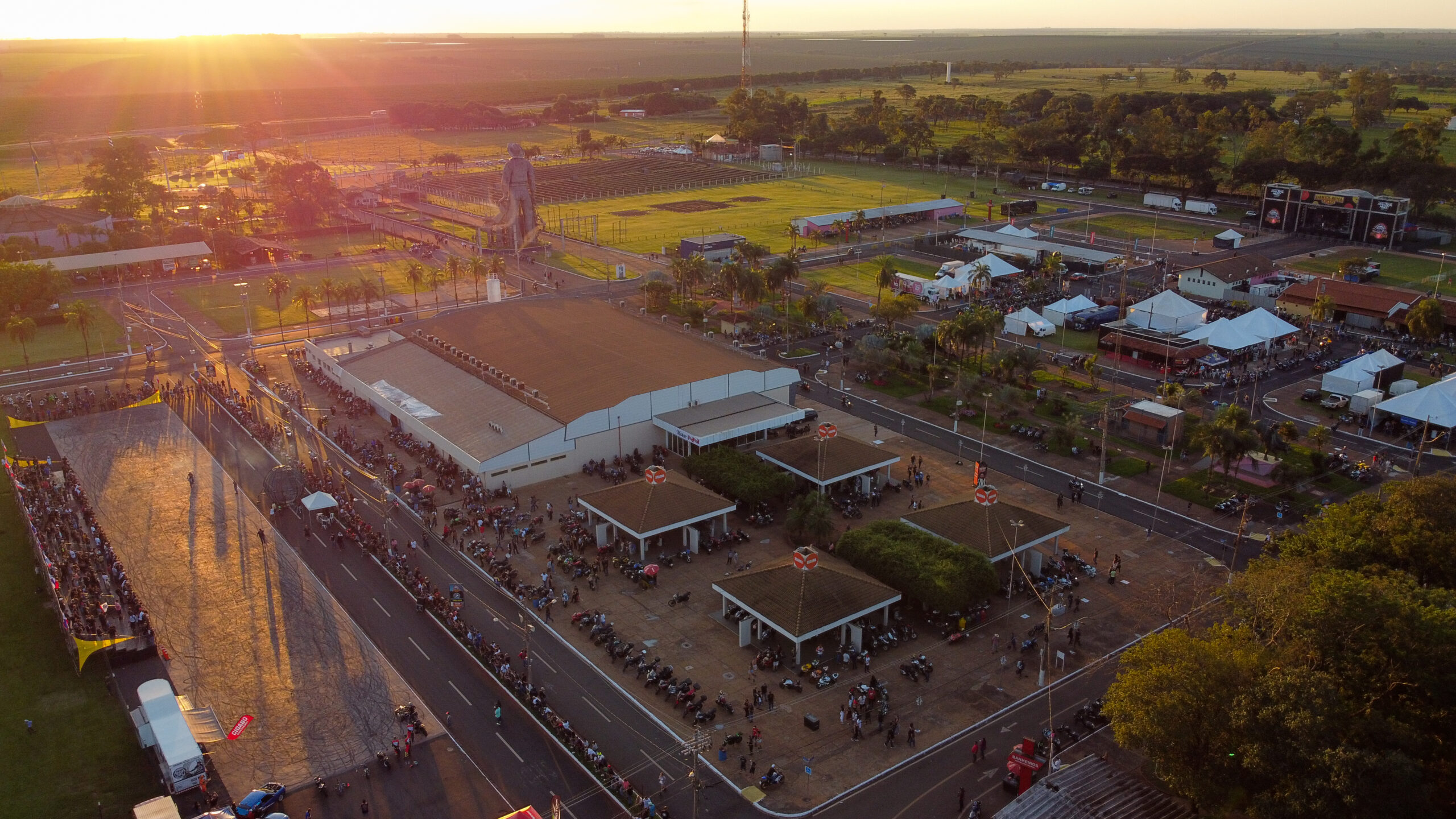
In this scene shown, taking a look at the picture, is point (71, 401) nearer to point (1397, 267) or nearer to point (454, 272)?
point (454, 272)

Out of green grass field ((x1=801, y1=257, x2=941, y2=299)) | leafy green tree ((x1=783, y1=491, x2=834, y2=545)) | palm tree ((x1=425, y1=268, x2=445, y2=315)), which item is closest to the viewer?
leafy green tree ((x1=783, y1=491, x2=834, y2=545))

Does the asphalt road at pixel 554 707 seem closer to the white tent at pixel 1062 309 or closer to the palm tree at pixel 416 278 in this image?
the palm tree at pixel 416 278

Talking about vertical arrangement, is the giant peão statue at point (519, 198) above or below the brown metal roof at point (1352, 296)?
above

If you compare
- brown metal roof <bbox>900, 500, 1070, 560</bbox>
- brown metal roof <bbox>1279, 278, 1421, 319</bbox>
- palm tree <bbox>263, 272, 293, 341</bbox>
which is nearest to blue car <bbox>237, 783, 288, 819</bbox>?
brown metal roof <bbox>900, 500, 1070, 560</bbox>


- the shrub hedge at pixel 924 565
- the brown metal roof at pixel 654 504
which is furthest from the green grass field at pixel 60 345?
the shrub hedge at pixel 924 565

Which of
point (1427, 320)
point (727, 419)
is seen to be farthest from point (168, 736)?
point (1427, 320)

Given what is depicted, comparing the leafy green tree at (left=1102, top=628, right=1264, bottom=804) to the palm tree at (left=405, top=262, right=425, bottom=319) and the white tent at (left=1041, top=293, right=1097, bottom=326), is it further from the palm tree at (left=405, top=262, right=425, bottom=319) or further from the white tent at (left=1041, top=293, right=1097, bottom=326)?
the palm tree at (left=405, top=262, right=425, bottom=319)

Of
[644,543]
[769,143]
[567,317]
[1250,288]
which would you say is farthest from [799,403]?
[769,143]
